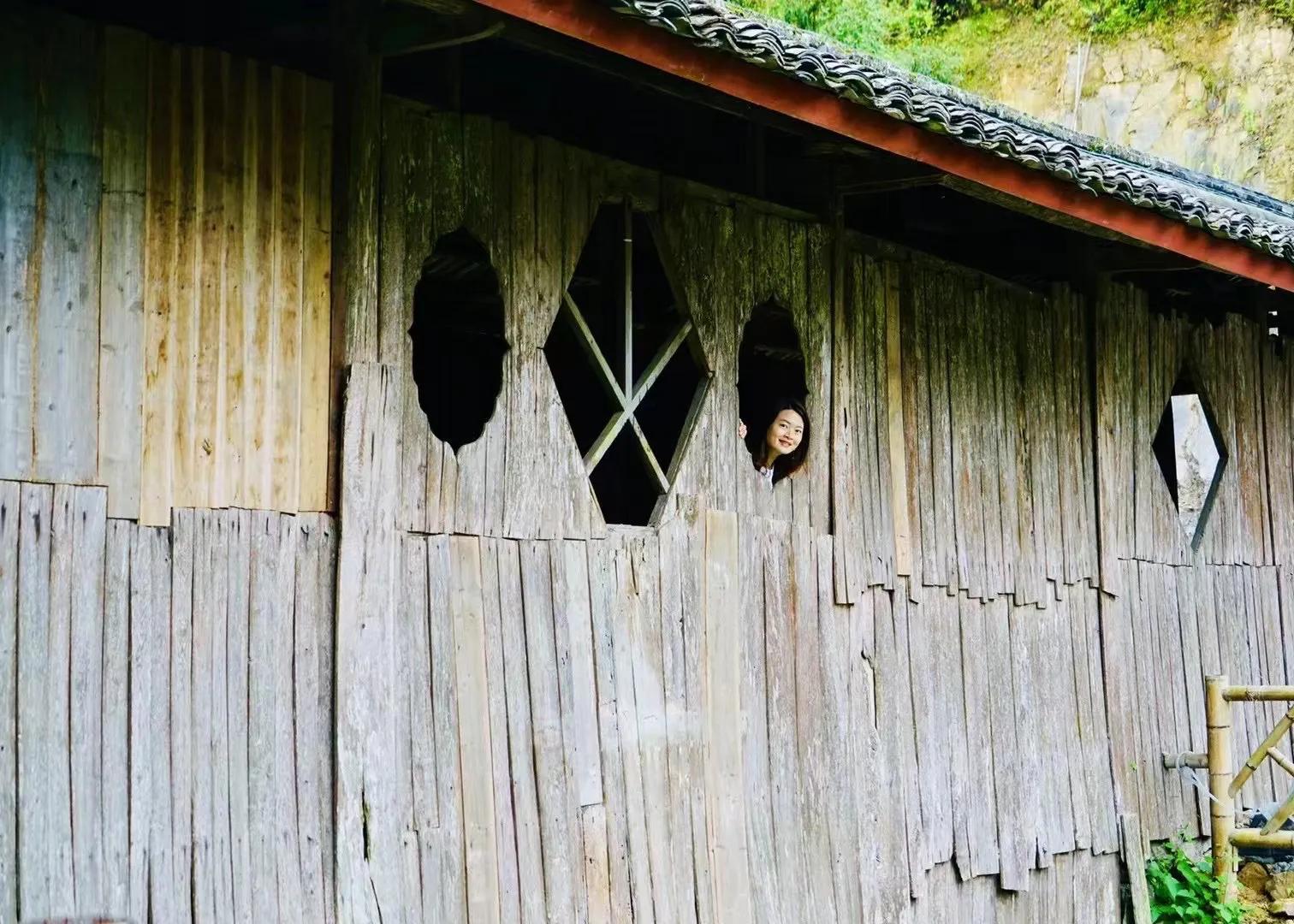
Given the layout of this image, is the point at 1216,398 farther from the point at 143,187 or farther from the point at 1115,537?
the point at 143,187

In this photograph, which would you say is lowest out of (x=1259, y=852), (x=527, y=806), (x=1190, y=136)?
(x=1259, y=852)

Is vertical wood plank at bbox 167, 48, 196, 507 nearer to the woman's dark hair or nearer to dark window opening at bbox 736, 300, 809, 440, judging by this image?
the woman's dark hair

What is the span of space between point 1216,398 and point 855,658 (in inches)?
165

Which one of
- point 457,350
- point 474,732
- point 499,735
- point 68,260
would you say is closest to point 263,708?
point 474,732

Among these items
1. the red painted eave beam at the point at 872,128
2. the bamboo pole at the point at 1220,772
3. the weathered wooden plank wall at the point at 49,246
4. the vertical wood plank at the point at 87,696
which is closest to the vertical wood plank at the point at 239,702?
the vertical wood plank at the point at 87,696

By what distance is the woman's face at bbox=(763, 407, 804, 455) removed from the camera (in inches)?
290

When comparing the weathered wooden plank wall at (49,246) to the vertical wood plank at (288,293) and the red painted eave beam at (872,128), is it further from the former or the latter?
the red painted eave beam at (872,128)

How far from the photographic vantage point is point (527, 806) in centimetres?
605

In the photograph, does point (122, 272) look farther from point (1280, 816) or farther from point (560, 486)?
point (1280, 816)

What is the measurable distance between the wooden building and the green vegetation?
50.9ft

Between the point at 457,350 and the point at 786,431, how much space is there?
3092 mm

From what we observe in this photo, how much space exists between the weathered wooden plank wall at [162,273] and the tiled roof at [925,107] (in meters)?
1.27

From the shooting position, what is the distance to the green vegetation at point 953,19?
80.1 ft

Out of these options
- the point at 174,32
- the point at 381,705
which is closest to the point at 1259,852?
the point at 381,705
